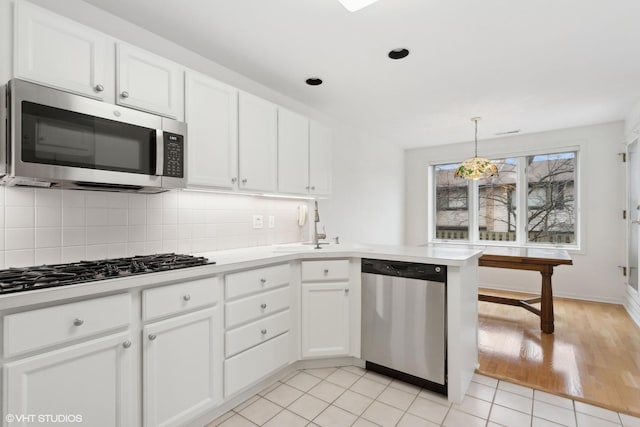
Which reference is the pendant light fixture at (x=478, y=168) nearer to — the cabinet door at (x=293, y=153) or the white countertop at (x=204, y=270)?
the white countertop at (x=204, y=270)

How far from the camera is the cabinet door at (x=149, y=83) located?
1714 millimetres

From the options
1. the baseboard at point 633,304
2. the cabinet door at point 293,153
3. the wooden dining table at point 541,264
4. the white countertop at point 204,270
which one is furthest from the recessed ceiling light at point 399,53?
the baseboard at point 633,304

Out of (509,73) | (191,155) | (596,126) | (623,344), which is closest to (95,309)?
(191,155)

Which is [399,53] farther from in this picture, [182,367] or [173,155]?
[182,367]

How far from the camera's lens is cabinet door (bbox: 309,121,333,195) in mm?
2986

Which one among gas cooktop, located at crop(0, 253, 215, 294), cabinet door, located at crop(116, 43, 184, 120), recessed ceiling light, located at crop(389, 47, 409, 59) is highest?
recessed ceiling light, located at crop(389, 47, 409, 59)

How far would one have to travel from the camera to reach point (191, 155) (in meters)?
2.03

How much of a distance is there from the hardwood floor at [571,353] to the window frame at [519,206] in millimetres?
1169

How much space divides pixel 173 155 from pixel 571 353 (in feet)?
11.5

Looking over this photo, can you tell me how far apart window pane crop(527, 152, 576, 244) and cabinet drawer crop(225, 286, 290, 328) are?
4446 millimetres

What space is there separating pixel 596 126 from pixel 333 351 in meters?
4.73

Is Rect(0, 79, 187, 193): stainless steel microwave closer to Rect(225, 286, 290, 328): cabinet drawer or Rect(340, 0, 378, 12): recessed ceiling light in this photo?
Rect(225, 286, 290, 328): cabinet drawer

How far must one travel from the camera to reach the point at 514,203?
5.11 m

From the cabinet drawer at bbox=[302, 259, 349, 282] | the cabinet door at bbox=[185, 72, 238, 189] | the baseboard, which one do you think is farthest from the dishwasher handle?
the baseboard
